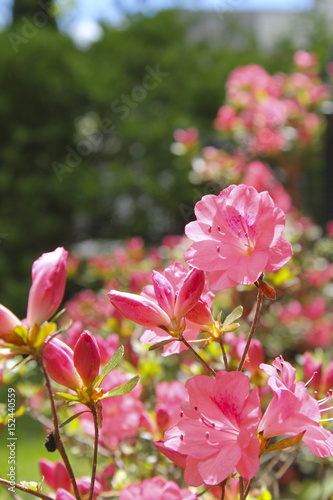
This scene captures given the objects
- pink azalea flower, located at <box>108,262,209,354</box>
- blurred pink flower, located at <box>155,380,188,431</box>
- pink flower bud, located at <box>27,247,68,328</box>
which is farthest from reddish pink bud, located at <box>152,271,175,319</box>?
blurred pink flower, located at <box>155,380,188,431</box>

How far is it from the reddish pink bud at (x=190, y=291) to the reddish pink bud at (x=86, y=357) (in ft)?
0.31

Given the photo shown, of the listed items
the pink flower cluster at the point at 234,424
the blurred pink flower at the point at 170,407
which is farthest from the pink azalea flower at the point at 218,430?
the blurred pink flower at the point at 170,407

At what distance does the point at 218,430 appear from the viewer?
0.51 metres

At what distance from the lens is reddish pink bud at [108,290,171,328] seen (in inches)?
21.3

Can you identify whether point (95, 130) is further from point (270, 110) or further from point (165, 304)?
point (165, 304)

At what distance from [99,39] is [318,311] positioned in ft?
16.6

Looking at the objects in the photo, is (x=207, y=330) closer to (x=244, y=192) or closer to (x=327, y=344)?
(x=244, y=192)

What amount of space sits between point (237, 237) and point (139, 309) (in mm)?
128

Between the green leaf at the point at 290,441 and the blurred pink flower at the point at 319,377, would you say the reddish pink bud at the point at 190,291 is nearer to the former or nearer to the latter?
the green leaf at the point at 290,441

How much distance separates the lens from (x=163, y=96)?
645 cm

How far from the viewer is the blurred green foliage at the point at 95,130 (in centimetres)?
571

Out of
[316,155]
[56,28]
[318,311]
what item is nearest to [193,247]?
[318,311]

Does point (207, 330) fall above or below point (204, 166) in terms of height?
below

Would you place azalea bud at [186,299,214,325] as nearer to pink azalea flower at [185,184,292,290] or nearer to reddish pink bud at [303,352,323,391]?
pink azalea flower at [185,184,292,290]
